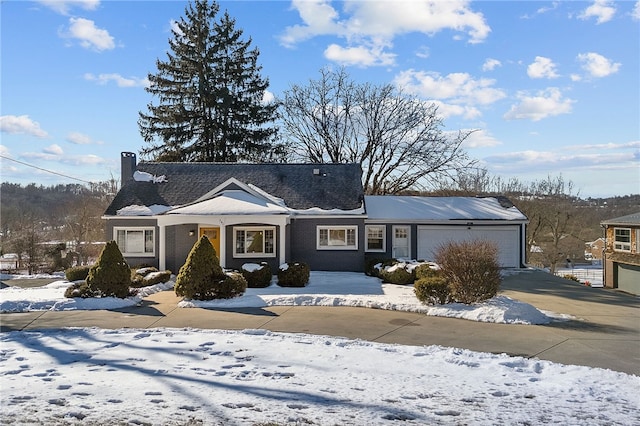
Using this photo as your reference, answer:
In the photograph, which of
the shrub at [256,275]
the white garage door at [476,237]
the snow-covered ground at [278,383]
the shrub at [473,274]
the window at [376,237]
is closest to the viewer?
the snow-covered ground at [278,383]

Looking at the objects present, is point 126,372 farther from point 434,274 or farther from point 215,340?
point 434,274

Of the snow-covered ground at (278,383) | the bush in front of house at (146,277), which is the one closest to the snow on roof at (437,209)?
the bush in front of house at (146,277)

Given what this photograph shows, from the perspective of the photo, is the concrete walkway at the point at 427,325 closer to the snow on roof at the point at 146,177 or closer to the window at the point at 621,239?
the snow on roof at the point at 146,177

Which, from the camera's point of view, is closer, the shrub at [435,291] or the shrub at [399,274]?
the shrub at [435,291]

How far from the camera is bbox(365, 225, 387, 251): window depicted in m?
21.3

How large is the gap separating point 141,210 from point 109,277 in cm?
734

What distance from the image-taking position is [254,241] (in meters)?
19.1

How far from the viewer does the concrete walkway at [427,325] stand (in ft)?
26.6

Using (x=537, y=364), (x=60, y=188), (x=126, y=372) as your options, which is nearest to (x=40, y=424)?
(x=126, y=372)

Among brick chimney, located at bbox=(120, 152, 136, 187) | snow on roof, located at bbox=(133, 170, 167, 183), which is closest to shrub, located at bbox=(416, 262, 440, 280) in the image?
snow on roof, located at bbox=(133, 170, 167, 183)

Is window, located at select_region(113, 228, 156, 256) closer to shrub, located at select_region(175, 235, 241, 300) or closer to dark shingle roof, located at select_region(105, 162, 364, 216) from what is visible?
dark shingle roof, located at select_region(105, 162, 364, 216)

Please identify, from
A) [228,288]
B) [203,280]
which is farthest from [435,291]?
[203,280]

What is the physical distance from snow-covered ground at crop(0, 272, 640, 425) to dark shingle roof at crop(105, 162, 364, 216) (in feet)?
39.3

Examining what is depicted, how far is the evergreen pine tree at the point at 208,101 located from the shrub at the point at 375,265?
18.9m
